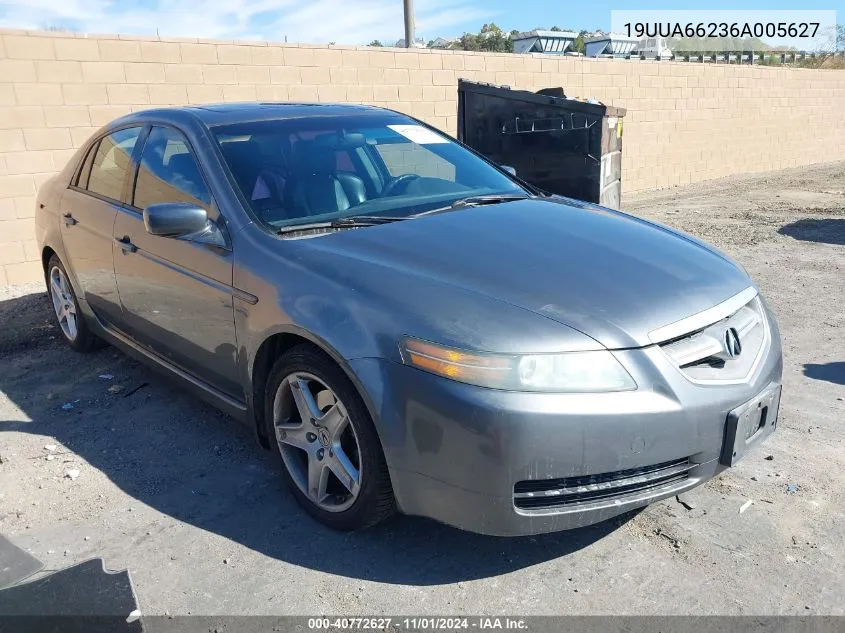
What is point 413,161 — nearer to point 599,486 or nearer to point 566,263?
point 566,263

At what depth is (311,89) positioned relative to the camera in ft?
30.0

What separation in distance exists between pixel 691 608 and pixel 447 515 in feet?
2.84

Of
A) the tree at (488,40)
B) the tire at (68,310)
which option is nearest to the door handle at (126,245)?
the tire at (68,310)

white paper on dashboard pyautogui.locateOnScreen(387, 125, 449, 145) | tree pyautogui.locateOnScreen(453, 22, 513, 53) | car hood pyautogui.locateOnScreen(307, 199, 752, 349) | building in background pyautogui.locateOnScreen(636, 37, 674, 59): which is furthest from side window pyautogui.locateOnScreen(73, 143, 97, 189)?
tree pyautogui.locateOnScreen(453, 22, 513, 53)

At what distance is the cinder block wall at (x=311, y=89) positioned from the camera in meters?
7.28

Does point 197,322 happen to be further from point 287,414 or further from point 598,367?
point 598,367

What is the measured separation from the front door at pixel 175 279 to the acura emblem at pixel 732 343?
200cm

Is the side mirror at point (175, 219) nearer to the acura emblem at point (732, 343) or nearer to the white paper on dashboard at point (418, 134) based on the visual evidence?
the white paper on dashboard at point (418, 134)

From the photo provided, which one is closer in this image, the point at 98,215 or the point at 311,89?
the point at 98,215

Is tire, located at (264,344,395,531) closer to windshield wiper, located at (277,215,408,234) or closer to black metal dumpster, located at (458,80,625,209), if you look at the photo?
windshield wiper, located at (277,215,408,234)

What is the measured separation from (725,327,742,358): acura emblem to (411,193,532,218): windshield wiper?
1.38m

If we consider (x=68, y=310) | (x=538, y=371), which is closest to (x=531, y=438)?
(x=538, y=371)

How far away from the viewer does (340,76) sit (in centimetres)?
941

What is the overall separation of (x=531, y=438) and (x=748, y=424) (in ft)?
2.83
